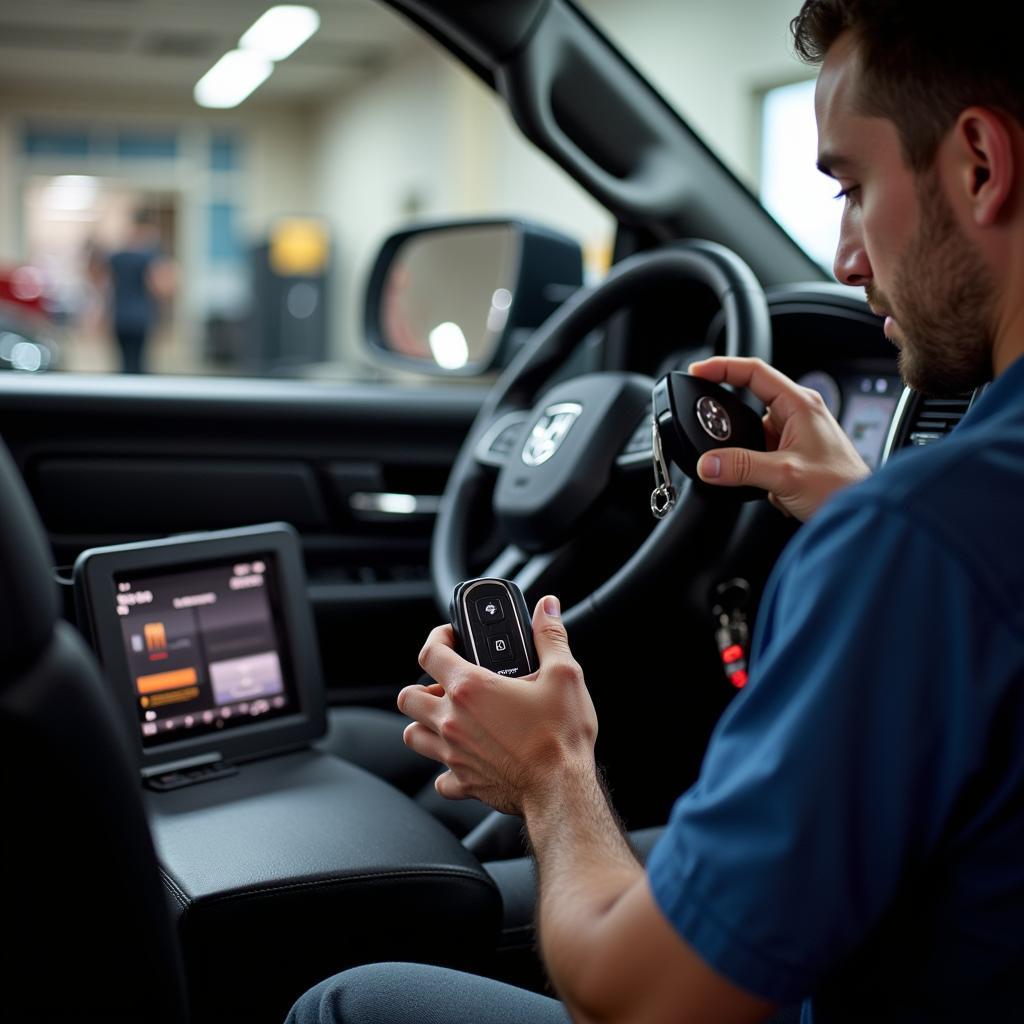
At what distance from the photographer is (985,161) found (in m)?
0.72

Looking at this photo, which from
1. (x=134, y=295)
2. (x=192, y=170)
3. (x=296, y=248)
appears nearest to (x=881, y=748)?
(x=134, y=295)

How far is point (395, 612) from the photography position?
219 centimetres

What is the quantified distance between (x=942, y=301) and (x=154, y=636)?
38.9 inches

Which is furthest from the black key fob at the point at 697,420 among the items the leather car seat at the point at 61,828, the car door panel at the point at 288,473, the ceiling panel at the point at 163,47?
the ceiling panel at the point at 163,47

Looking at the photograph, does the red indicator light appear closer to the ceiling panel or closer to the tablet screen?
the tablet screen

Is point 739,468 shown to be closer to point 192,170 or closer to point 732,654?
point 732,654

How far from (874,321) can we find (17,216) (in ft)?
51.1

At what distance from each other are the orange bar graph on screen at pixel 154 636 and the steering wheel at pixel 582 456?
1.03 feet

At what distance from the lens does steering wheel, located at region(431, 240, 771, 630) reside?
1348mm

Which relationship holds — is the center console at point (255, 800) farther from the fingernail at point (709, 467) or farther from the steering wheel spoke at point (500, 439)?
the fingernail at point (709, 467)

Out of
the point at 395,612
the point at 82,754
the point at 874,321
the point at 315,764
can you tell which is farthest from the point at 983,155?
the point at 395,612

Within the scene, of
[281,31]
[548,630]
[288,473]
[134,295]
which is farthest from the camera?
[134,295]

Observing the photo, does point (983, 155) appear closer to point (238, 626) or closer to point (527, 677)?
point (527, 677)

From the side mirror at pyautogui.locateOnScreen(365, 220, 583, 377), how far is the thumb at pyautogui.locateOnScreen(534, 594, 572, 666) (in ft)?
4.19
